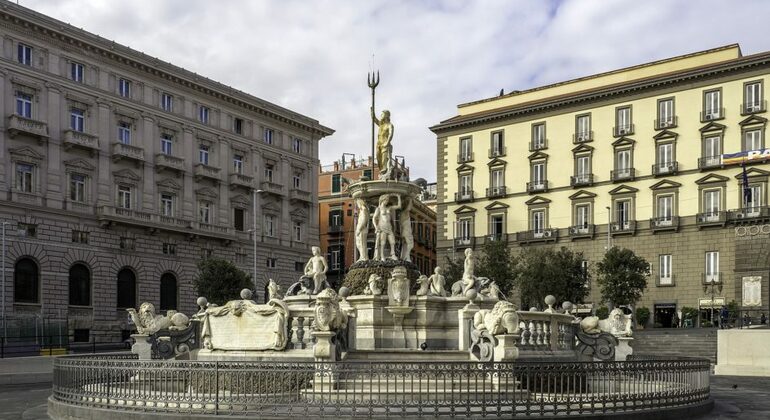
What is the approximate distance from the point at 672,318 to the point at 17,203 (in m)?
41.6

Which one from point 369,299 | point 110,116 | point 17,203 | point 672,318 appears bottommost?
point 672,318

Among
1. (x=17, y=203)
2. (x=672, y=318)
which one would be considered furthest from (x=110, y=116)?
(x=672, y=318)

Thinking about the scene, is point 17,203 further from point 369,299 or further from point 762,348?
point 762,348

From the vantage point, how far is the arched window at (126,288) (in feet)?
180

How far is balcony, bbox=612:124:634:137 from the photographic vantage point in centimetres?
6056

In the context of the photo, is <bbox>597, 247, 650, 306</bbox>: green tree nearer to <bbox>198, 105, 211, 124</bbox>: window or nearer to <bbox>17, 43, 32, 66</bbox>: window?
<bbox>198, 105, 211, 124</bbox>: window

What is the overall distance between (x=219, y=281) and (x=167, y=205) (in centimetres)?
888

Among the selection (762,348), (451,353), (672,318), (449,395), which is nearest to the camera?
(449,395)

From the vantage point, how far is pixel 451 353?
58.6 feet

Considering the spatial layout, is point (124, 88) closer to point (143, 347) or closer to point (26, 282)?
point (26, 282)

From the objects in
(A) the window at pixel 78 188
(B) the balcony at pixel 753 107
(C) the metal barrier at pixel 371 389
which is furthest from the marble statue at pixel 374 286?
(B) the balcony at pixel 753 107

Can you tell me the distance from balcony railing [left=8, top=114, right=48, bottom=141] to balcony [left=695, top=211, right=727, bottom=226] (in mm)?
41271

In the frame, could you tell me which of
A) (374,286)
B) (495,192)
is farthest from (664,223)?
(374,286)

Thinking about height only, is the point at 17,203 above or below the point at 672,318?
above
